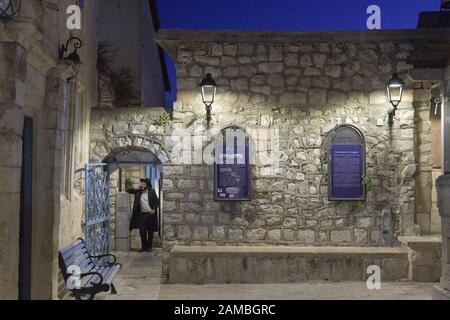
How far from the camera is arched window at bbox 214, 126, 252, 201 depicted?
811 cm

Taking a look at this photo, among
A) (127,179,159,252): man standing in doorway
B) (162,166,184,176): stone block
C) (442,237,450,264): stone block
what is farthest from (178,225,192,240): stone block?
(442,237,450,264): stone block

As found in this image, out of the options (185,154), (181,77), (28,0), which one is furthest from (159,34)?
(28,0)

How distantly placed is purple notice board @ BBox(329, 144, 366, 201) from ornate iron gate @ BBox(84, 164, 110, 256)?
11.6ft

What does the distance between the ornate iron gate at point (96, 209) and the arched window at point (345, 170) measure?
352 centimetres

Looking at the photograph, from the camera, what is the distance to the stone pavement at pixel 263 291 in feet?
22.5

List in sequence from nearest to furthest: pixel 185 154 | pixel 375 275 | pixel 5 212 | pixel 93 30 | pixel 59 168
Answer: pixel 5 212 → pixel 59 168 → pixel 375 275 → pixel 185 154 → pixel 93 30

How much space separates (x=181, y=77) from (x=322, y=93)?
2.12m

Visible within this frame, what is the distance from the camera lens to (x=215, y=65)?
8.16 m

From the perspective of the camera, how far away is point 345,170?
8.09 m

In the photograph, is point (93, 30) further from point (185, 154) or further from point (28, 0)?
point (28, 0)

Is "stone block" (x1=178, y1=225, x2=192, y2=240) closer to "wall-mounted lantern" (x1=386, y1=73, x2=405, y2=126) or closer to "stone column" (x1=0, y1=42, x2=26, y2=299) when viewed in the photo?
"wall-mounted lantern" (x1=386, y1=73, x2=405, y2=126)

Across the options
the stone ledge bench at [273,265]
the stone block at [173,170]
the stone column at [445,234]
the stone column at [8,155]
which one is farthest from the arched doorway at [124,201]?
the stone column at [445,234]

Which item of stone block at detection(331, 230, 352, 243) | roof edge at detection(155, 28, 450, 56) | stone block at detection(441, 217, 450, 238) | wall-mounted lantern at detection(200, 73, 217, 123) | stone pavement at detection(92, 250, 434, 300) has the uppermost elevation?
roof edge at detection(155, 28, 450, 56)

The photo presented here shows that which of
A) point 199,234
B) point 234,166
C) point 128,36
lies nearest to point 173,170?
point 234,166
